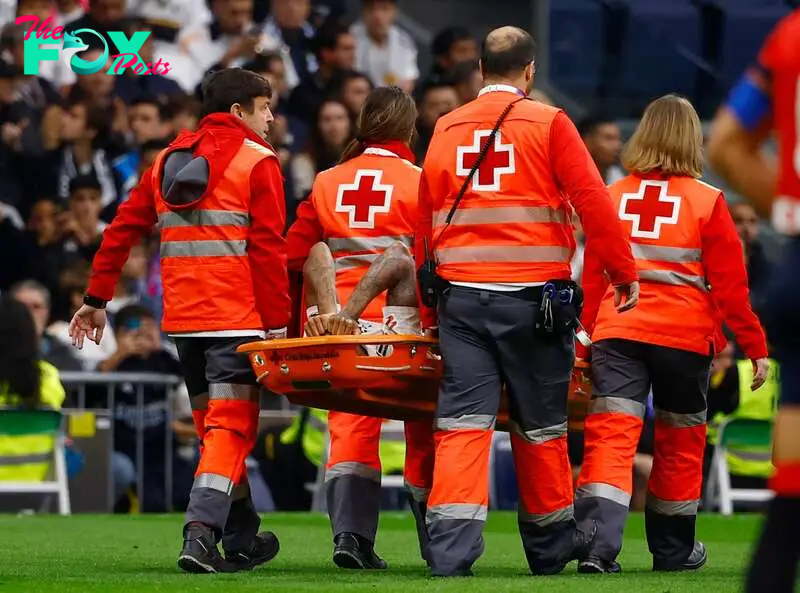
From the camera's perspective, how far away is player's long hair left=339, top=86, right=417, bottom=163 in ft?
30.3

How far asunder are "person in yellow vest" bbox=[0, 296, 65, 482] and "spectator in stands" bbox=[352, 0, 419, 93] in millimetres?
6042

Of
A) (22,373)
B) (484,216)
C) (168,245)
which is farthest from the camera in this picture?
(22,373)

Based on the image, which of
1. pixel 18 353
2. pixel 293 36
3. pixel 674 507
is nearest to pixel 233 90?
pixel 674 507

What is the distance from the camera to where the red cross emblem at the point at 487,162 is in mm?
8109

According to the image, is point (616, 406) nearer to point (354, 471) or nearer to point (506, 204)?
point (354, 471)

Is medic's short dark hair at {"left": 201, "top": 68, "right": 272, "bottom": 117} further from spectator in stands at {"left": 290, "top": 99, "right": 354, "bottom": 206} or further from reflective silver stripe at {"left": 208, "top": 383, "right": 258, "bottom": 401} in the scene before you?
spectator in stands at {"left": 290, "top": 99, "right": 354, "bottom": 206}

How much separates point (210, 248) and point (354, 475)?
1323 mm

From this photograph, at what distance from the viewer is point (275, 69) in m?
17.4

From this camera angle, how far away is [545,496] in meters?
8.25

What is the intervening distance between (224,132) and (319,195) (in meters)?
0.68

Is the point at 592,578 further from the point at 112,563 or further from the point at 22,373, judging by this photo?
the point at 22,373

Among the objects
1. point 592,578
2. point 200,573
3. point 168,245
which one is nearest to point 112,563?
point 200,573

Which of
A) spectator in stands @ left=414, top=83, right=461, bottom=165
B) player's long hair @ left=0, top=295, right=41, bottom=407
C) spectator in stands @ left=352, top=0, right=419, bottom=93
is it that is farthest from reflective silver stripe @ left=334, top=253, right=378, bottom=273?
spectator in stands @ left=352, top=0, right=419, bottom=93

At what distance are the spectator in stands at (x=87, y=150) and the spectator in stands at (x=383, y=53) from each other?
118 inches
